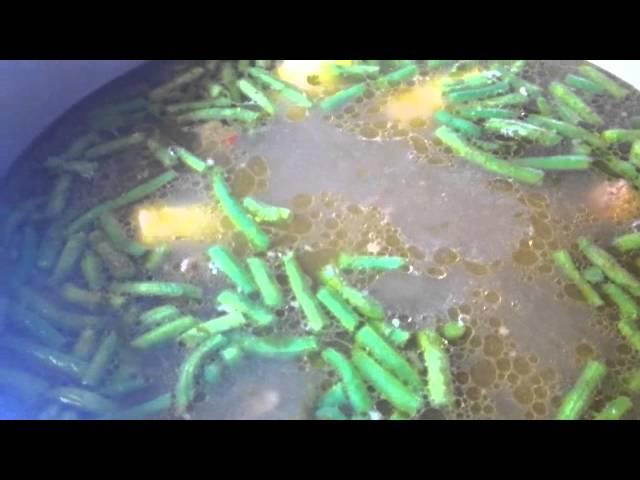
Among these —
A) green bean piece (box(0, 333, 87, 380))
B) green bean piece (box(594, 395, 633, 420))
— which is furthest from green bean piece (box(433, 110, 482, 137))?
green bean piece (box(0, 333, 87, 380))

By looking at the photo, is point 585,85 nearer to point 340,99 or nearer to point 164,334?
point 340,99

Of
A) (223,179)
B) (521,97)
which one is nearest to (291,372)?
(223,179)

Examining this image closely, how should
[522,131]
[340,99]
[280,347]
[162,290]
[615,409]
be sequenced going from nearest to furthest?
[615,409]
[280,347]
[162,290]
[522,131]
[340,99]

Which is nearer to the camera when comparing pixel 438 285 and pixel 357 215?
pixel 438 285

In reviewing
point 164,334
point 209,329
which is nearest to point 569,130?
point 209,329

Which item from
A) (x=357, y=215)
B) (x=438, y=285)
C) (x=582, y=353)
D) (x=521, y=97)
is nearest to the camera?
(x=582, y=353)

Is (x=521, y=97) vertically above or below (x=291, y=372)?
above

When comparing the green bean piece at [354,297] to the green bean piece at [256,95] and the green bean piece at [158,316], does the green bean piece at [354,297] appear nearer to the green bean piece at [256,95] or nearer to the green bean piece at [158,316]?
the green bean piece at [158,316]
